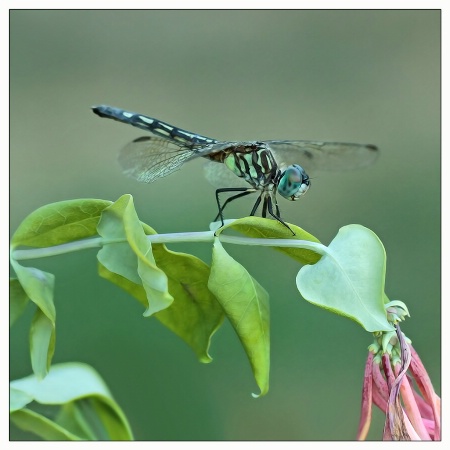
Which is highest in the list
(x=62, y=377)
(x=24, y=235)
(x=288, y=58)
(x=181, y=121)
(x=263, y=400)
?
(x=288, y=58)

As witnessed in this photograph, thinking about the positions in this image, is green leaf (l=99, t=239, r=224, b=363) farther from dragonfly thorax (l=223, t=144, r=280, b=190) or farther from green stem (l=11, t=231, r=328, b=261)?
dragonfly thorax (l=223, t=144, r=280, b=190)

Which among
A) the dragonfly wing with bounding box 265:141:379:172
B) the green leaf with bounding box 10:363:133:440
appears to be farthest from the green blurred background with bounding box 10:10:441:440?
the dragonfly wing with bounding box 265:141:379:172

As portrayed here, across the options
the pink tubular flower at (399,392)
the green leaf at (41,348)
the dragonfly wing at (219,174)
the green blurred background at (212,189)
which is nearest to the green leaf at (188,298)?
the green leaf at (41,348)

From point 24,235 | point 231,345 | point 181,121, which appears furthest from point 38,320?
point 181,121

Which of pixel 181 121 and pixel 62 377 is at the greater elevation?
pixel 181 121

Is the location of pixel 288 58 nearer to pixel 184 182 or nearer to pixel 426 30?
pixel 426 30

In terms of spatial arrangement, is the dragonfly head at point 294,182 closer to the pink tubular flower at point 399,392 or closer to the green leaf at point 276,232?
the green leaf at point 276,232
